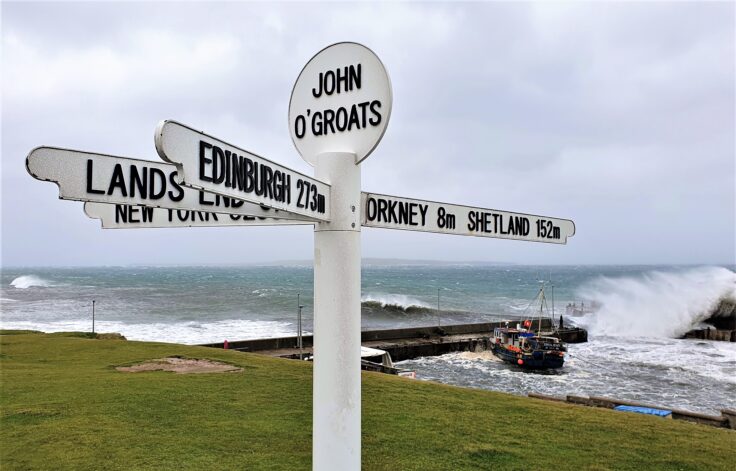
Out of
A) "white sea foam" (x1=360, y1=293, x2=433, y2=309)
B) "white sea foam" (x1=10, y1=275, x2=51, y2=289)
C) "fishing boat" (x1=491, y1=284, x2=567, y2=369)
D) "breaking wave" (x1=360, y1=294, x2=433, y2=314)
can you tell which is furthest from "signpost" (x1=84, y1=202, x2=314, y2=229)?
"white sea foam" (x1=10, y1=275, x2=51, y2=289)

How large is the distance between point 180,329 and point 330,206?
4294 centimetres

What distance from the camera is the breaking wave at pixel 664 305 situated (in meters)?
46.4

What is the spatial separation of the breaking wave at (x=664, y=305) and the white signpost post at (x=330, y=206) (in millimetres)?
49056

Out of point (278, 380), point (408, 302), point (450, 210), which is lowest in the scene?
point (408, 302)

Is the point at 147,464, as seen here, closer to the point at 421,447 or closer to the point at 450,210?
the point at 421,447

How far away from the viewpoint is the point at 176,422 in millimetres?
7262

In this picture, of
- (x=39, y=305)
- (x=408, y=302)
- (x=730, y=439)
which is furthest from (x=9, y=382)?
(x=408, y=302)

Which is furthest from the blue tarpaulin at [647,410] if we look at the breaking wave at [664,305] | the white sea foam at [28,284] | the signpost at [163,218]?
the white sea foam at [28,284]

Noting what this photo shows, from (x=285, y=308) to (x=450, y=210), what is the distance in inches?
2436

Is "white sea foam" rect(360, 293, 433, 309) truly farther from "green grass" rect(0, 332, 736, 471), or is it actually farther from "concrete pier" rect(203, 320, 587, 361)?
"green grass" rect(0, 332, 736, 471)

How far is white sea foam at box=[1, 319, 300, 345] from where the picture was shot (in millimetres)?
36438

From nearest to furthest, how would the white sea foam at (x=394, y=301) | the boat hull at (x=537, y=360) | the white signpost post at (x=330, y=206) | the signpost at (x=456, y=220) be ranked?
1. the white signpost post at (x=330, y=206)
2. the signpost at (x=456, y=220)
3. the boat hull at (x=537, y=360)
4. the white sea foam at (x=394, y=301)

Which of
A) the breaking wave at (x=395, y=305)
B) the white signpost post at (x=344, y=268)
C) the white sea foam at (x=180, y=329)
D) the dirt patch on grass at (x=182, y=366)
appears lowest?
the breaking wave at (x=395, y=305)

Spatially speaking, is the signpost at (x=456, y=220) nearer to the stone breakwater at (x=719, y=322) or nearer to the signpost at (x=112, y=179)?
the signpost at (x=112, y=179)
